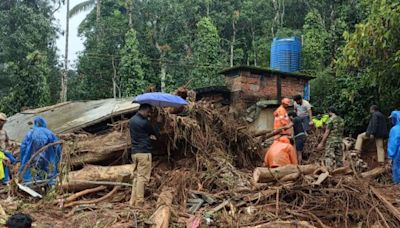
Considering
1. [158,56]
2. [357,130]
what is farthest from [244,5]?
[357,130]

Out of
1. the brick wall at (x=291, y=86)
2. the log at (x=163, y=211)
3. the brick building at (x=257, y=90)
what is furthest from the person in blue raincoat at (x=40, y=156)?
the brick wall at (x=291, y=86)

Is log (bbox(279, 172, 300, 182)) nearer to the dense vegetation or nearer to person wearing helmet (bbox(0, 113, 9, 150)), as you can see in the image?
person wearing helmet (bbox(0, 113, 9, 150))

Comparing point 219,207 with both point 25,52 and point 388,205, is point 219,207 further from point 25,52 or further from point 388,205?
point 25,52

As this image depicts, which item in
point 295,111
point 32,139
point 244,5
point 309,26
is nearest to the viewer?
point 32,139

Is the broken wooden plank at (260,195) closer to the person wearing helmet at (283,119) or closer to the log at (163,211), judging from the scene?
the log at (163,211)

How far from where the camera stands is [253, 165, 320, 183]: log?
24.7 ft

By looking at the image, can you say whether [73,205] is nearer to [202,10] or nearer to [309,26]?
[309,26]

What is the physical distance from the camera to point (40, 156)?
7.93m

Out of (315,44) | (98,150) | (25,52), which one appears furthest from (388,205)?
(25,52)

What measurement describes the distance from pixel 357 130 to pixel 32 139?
9340 mm

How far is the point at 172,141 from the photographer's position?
28.6 feet

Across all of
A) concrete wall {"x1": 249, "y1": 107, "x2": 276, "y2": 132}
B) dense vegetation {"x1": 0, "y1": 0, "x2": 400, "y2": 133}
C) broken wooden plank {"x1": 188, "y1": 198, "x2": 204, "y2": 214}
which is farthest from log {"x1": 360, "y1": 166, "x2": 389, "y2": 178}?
broken wooden plank {"x1": 188, "y1": 198, "x2": 204, "y2": 214}

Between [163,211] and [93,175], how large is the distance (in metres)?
1.97

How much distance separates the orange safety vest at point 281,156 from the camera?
344 inches
